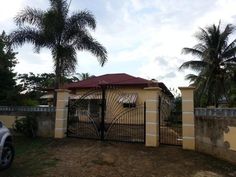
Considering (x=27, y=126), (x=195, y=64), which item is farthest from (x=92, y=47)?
(x=195, y=64)

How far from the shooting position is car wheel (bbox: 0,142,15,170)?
6785mm

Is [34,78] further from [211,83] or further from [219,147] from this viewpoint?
[219,147]

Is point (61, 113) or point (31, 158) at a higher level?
point (61, 113)

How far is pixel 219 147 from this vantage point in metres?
8.32

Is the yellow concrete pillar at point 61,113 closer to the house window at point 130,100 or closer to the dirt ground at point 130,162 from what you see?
the dirt ground at point 130,162

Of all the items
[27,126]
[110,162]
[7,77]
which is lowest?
[110,162]

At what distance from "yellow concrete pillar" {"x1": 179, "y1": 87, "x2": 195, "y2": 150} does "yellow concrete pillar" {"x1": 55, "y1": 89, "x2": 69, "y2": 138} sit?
5.10 m

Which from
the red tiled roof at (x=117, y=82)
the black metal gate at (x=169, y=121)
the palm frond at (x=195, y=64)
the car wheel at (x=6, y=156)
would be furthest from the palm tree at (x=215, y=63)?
the car wheel at (x=6, y=156)

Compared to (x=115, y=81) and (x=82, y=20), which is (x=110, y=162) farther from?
(x=115, y=81)

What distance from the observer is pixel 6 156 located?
698cm

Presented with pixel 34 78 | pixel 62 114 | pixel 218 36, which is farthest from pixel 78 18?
pixel 34 78

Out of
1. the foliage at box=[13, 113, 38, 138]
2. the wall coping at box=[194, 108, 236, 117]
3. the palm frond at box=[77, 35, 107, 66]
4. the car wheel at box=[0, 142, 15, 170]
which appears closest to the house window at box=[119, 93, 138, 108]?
the palm frond at box=[77, 35, 107, 66]

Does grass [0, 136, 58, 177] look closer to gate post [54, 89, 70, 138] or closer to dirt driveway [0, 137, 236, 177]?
dirt driveway [0, 137, 236, 177]

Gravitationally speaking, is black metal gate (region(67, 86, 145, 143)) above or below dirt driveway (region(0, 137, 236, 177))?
above
